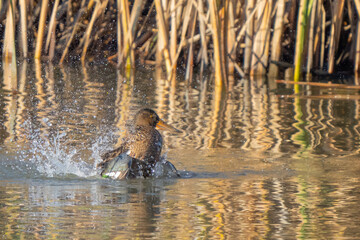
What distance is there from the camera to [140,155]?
514 centimetres

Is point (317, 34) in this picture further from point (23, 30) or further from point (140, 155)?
point (140, 155)

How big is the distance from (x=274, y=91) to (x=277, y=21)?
1.04m

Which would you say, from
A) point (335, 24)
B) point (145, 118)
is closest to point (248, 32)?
point (335, 24)

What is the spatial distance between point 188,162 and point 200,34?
4.18m

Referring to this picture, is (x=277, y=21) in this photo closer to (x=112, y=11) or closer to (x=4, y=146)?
(x=112, y=11)

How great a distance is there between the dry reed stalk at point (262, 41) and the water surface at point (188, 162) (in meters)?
0.47

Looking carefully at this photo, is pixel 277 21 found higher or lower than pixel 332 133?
higher

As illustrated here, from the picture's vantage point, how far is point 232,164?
17.3 ft

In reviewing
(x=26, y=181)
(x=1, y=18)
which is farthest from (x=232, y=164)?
(x=1, y=18)

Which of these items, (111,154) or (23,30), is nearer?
(111,154)

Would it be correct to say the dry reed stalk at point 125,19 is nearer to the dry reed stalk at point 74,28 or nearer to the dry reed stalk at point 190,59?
the dry reed stalk at point 190,59

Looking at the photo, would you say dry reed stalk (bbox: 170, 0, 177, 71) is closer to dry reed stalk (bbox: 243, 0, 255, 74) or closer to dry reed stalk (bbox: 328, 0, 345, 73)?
dry reed stalk (bbox: 243, 0, 255, 74)

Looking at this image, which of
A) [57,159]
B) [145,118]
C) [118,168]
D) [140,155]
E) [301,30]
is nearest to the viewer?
[118,168]

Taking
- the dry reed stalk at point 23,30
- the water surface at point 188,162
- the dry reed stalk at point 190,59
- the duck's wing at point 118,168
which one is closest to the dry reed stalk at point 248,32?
the water surface at point 188,162
